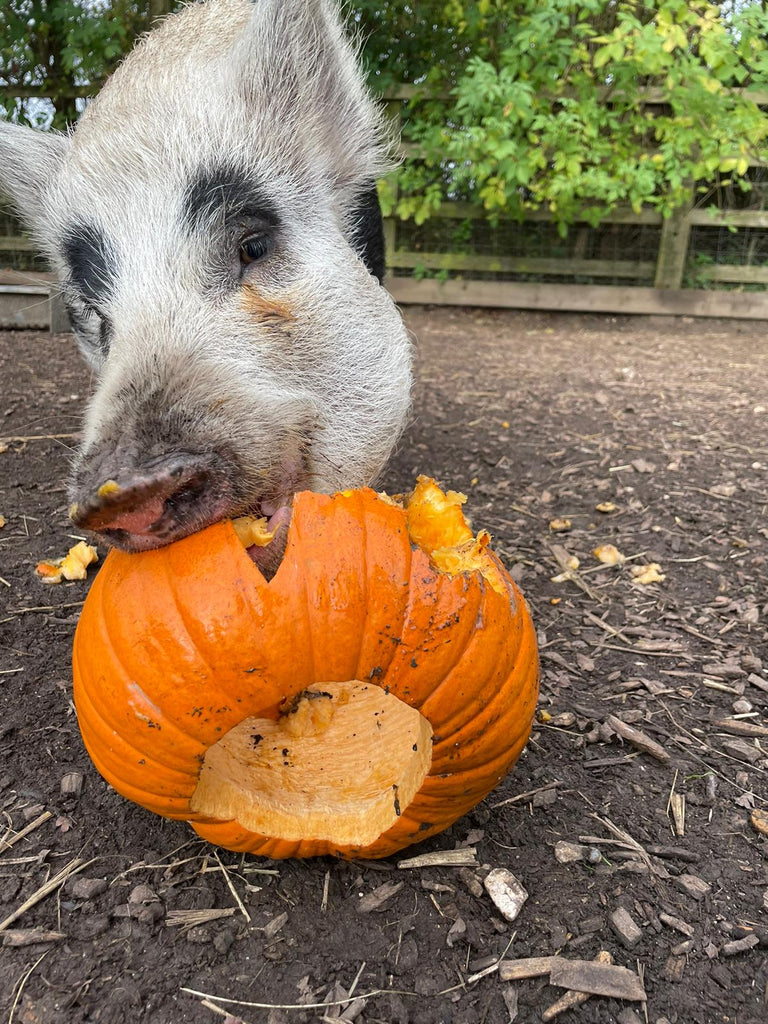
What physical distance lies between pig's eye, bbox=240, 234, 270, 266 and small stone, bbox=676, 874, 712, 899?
1.86 meters

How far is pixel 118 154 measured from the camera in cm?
237

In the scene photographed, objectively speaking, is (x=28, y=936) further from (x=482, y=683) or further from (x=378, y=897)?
(x=482, y=683)

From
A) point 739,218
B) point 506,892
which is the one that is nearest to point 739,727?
point 506,892

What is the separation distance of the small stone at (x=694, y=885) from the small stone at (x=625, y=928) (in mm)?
145

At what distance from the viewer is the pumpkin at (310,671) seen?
1418 millimetres

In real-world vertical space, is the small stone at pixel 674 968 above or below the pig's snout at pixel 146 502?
below

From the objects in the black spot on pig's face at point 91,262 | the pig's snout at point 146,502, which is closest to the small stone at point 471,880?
the pig's snout at point 146,502

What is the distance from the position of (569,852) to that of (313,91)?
2434mm

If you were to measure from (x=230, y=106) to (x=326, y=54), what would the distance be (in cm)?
51

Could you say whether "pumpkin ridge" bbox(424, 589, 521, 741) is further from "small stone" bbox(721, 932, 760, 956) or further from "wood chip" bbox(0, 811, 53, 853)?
"wood chip" bbox(0, 811, 53, 853)

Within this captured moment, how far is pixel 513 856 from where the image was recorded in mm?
1625

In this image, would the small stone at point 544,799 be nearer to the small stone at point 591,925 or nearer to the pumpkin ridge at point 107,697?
the small stone at point 591,925

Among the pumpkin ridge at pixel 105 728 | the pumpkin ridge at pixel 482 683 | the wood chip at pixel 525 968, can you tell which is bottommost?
the wood chip at pixel 525 968

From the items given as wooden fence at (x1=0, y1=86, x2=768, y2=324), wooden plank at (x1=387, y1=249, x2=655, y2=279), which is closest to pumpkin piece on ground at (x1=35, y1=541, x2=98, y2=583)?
wooden fence at (x1=0, y1=86, x2=768, y2=324)
